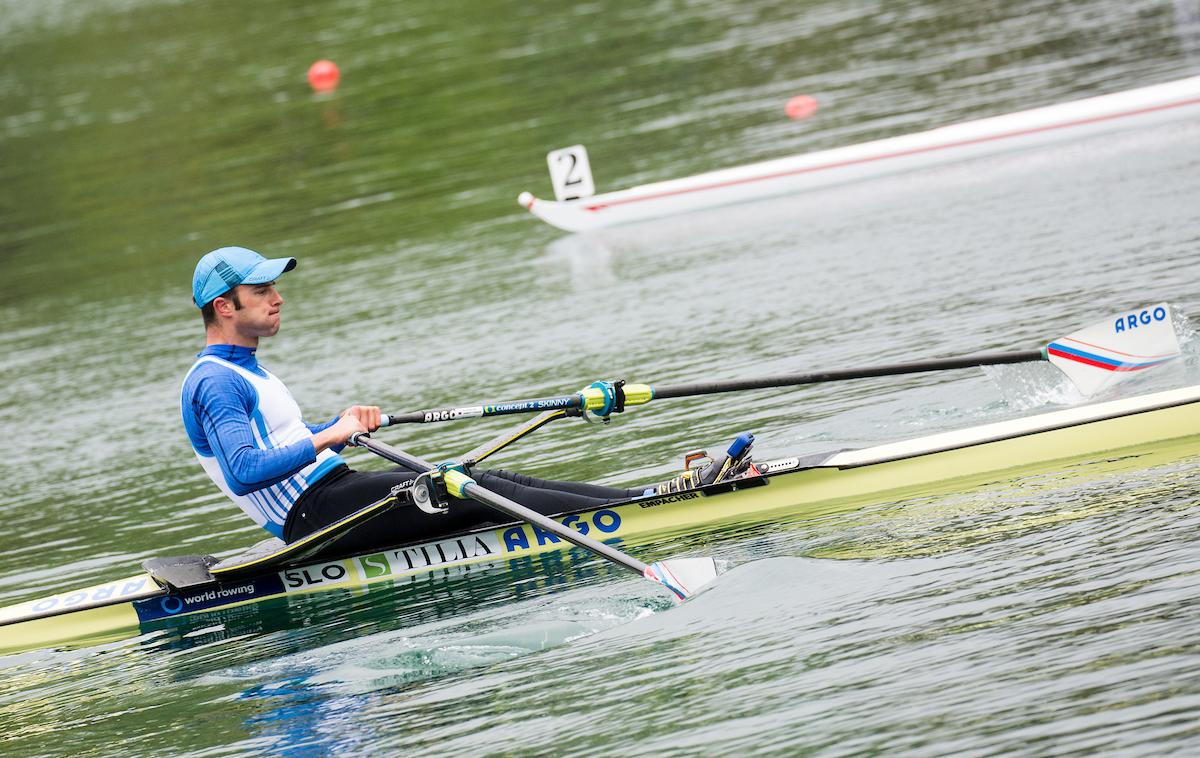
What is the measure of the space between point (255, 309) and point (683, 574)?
7.78 ft

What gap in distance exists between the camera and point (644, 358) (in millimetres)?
10680

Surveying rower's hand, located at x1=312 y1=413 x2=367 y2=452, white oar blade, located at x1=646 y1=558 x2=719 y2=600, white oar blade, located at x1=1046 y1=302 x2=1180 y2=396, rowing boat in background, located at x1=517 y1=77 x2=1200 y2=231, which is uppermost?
rowing boat in background, located at x1=517 y1=77 x2=1200 y2=231

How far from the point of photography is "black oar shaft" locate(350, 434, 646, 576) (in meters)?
6.61

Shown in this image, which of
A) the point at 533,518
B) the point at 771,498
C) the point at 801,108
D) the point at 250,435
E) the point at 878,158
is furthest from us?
the point at 801,108

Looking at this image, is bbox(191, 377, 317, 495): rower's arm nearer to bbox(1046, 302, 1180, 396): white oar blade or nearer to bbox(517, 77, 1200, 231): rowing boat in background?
bbox(1046, 302, 1180, 396): white oar blade

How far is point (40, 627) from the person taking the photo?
7.65m

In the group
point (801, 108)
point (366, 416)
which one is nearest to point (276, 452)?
point (366, 416)

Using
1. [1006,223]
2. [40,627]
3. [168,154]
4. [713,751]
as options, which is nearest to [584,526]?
[713,751]

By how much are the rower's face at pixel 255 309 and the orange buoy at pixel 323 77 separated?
18509 mm

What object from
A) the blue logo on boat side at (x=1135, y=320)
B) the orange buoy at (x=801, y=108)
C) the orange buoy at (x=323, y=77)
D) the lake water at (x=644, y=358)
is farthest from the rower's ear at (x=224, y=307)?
the orange buoy at (x=323, y=77)

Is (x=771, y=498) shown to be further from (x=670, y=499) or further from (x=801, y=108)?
(x=801, y=108)

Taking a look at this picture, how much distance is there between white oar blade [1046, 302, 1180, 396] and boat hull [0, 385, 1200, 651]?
63 centimetres

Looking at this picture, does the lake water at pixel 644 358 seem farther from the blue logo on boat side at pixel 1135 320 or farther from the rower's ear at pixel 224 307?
the rower's ear at pixel 224 307

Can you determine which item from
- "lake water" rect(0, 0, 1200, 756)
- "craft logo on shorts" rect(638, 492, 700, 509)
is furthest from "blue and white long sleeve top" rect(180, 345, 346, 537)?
"craft logo on shorts" rect(638, 492, 700, 509)
